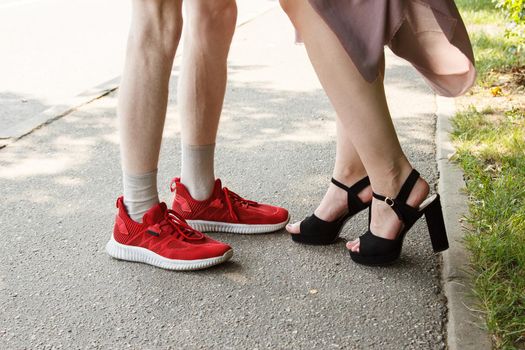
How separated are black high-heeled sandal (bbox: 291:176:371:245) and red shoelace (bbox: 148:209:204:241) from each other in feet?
1.31

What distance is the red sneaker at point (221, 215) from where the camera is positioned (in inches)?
114

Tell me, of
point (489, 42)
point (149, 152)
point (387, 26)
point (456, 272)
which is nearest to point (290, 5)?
point (387, 26)

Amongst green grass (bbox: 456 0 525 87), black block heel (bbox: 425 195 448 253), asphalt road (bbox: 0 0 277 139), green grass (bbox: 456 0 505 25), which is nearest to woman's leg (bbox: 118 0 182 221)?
black block heel (bbox: 425 195 448 253)

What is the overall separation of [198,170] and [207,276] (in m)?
0.48

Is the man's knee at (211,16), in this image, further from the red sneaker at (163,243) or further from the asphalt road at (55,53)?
the asphalt road at (55,53)

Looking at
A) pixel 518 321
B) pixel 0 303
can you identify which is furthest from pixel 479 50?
pixel 0 303

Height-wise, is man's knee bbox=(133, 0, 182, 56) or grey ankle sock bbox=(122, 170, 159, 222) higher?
man's knee bbox=(133, 0, 182, 56)

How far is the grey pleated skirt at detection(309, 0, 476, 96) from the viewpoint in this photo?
2305 millimetres

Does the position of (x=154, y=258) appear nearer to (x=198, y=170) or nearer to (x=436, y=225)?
(x=198, y=170)

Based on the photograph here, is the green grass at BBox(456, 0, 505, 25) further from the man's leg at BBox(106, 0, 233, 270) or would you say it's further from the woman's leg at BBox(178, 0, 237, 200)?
the man's leg at BBox(106, 0, 233, 270)

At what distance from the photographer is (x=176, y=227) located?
8.80 ft

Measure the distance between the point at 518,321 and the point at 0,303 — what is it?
1.64m

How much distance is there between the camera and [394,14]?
7.56ft

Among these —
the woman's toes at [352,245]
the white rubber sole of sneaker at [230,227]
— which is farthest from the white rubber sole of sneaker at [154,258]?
the woman's toes at [352,245]
